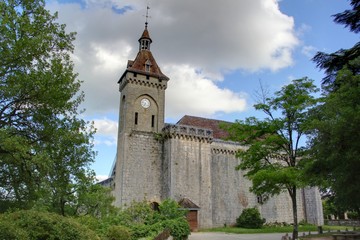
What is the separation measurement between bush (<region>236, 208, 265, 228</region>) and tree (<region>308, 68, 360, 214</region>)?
67.8 feet

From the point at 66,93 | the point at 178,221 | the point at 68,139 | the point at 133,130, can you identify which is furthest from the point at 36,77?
the point at 133,130

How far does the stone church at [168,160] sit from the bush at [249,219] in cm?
80

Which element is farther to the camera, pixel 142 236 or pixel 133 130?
pixel 133 130

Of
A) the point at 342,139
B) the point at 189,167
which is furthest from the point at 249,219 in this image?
the point at 342,139

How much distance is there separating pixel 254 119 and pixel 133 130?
590 inches

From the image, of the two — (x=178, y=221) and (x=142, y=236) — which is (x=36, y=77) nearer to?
(x=142, y=236)

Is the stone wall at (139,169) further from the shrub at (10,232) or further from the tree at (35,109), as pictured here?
the shrub at (10,232)

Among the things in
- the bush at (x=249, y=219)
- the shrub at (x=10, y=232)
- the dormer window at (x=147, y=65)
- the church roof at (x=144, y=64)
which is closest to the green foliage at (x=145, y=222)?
the shrub at (x=10, y=232)

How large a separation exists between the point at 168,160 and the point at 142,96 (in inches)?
299

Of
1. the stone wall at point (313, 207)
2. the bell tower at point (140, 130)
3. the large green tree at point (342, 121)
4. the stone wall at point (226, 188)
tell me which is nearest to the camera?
the large green tree at point (342, 121)

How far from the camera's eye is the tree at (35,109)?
11.2 m

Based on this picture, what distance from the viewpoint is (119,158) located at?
108 ft

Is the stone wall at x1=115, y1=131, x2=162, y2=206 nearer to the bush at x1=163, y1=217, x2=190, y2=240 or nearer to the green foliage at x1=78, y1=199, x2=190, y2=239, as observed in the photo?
the green foliage at x1=78, y1=199, x2=190, y2=239

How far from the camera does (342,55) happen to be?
1055 cm
